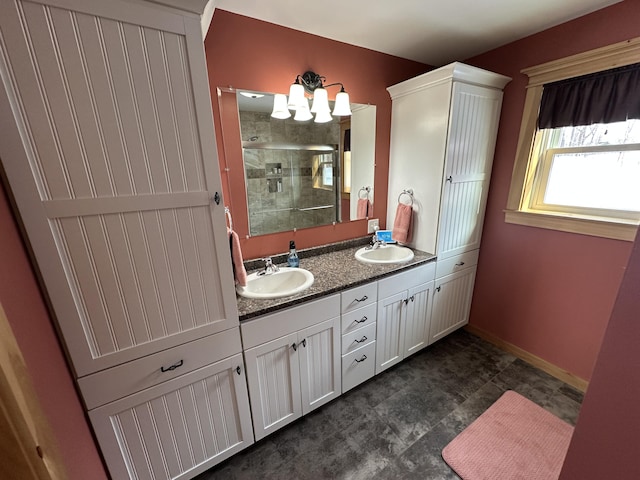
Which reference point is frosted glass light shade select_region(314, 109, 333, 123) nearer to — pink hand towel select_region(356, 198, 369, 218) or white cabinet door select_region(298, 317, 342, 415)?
pink hand towel select_region(356, 198, 369, 218)

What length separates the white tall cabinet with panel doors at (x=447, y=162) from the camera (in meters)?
1.71

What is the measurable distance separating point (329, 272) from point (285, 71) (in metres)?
1.25

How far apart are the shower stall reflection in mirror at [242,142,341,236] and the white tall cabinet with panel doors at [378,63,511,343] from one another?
22.8 inches

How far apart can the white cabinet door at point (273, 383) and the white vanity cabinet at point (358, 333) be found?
0.33 metres

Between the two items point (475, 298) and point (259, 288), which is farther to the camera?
point (475, 298)

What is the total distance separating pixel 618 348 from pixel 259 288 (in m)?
1.44

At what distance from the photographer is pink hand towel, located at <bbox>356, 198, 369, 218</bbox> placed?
2082mm

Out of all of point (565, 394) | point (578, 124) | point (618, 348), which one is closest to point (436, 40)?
point (578, 124)

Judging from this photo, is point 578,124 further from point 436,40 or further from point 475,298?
point 475,298

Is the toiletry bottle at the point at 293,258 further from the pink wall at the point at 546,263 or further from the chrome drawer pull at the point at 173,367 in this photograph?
the pink wall at the point at 546,263

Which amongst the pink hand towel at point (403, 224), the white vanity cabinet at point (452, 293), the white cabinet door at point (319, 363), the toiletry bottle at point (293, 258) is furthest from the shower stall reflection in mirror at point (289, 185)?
the white vanity cabinet at point (452, 293)

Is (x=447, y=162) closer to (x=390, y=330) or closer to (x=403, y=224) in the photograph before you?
(x=403, y=224)

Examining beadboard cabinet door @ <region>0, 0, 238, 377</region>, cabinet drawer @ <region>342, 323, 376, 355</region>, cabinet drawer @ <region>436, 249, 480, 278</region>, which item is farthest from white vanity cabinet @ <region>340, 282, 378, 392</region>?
beadboard cabinet door @ <region>0, 0, 238, 377</region>

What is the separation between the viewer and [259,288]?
1.59m
